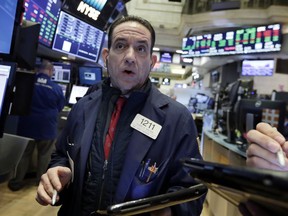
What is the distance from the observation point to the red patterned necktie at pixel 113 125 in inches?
46.4

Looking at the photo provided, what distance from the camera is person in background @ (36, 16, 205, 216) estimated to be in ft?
3.55

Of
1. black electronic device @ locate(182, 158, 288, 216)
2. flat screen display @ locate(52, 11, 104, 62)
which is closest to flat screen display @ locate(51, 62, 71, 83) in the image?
flat screen display @ locate(52, 11, 104, 62)

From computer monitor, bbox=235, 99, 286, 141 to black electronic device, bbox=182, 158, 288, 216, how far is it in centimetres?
202

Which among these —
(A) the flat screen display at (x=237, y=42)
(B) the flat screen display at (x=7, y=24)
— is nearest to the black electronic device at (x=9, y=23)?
(B) the flat screen display at (x=7, y=24)

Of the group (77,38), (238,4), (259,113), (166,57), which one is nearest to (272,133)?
(259,113)

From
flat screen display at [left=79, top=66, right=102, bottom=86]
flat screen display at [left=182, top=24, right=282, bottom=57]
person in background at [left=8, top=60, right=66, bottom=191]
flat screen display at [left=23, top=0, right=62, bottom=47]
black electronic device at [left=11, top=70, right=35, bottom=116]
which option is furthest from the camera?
flat screen display at [left=182, top=24, right=282, bottom=57]

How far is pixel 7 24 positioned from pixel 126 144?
2.75 ft

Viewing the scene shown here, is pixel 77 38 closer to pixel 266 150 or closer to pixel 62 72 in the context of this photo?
pixel 62 72

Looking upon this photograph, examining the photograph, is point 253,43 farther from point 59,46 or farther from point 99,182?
point 99,182

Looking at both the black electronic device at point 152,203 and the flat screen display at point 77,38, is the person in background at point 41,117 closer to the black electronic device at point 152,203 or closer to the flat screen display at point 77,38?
the flat screen display at point 77,38

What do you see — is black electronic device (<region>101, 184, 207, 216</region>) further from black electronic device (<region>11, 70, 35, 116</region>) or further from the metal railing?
the metal railing

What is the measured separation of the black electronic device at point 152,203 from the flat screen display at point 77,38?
12.8 ft

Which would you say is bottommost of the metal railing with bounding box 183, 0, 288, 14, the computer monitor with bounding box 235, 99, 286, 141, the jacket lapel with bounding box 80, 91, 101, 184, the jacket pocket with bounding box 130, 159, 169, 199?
the jacket pocket with bounding box 130, 159, 169, 199

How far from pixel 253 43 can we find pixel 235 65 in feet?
12.9
